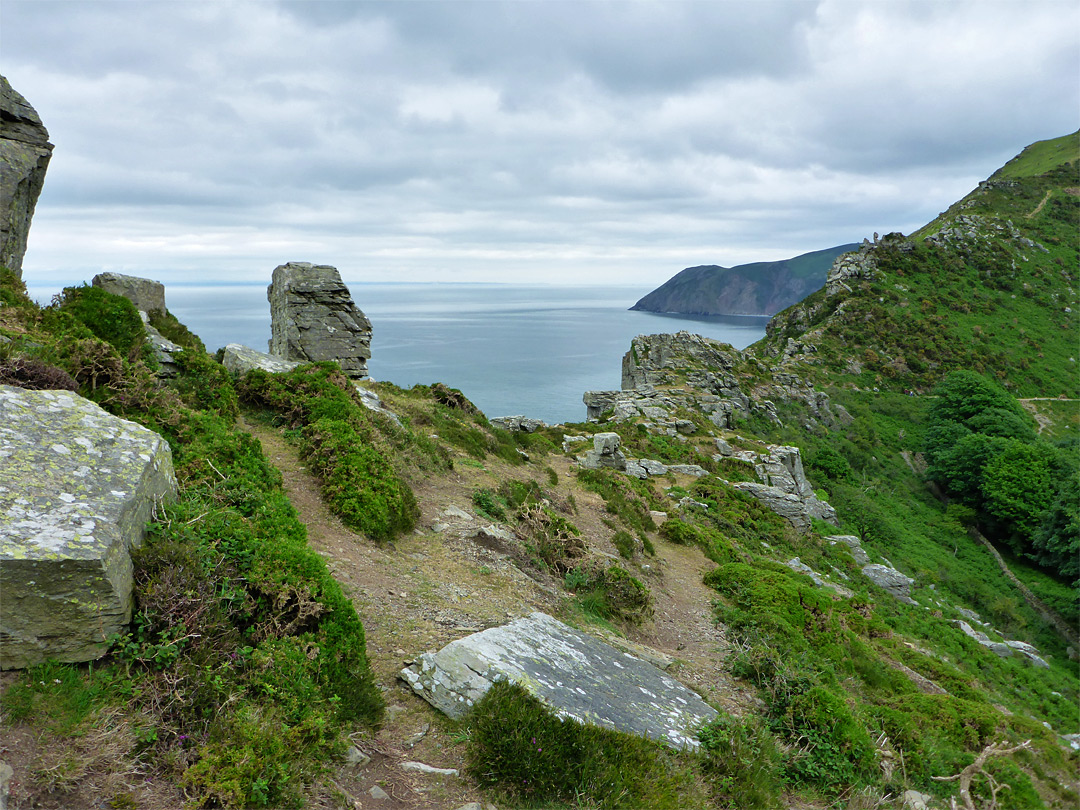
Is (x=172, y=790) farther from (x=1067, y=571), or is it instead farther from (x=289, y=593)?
(x=1067, y=571)

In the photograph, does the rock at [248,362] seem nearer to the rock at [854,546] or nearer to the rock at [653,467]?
the rock at [653,467]

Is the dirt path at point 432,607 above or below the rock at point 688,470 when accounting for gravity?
above

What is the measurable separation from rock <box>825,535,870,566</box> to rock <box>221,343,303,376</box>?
2520 cm

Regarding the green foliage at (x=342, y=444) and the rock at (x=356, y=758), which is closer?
the rock at (x=356, y=758)

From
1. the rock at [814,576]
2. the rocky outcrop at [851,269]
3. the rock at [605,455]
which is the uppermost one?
the rocky outcrop at [851,269]

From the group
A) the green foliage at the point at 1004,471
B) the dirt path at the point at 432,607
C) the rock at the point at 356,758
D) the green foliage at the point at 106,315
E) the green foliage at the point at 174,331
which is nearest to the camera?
the rock at the point at 356,758

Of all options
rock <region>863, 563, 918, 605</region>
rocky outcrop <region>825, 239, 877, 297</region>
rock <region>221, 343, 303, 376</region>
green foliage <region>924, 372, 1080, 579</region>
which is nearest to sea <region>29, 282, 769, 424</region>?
rocky outcrop <region>825, 239, 877, 297</region>

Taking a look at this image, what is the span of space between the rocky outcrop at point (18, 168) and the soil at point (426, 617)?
24.2 ft

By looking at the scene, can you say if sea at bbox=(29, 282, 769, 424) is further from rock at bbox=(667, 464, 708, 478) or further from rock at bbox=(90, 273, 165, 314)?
rock at bbox=(90, 273, 165, 314)

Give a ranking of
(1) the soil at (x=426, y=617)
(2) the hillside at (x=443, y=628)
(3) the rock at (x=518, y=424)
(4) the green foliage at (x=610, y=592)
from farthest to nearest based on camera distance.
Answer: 1. (3) the rock at (x=518, y=424)
2. (4) the green foliage at (x=610, y=592)
3. (2) the hillside at (x=443, y=628)
4. (1) the soil at (x=426, y=617)

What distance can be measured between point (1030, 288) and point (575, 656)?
102 metres

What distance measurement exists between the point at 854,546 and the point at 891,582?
340 centimetres

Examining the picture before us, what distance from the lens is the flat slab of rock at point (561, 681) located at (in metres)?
5.57

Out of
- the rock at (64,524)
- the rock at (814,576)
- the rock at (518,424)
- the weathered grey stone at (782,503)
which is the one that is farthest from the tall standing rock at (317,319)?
the weathered grey stone at (782,503)
